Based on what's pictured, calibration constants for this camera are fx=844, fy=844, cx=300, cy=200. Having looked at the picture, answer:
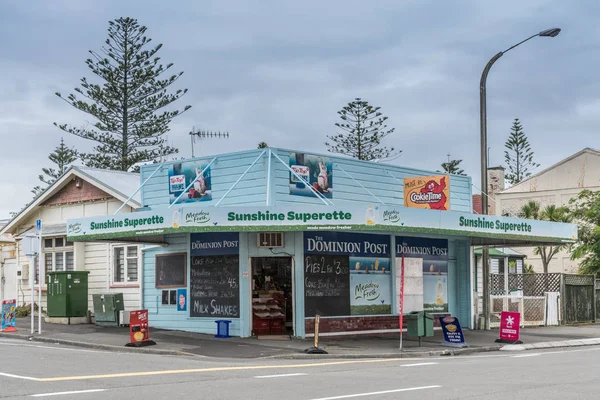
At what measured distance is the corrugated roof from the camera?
2592 centimetres

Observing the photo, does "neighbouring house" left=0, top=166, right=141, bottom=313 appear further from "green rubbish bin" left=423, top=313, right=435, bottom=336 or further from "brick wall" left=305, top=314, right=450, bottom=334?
"green rubbish bin" left=423, top=313, right=435, bottom=336

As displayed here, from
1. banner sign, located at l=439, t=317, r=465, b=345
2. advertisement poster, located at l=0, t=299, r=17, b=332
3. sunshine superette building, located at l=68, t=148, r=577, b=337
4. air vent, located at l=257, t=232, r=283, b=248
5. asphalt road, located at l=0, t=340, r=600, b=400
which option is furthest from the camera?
advertisement poster, located at l=0, t=299, r=17, b=332

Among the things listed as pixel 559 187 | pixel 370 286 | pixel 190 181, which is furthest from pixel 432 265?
pixel 559 187

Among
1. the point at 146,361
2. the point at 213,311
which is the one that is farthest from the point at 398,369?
the point at 213,311

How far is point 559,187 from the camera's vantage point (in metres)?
53.9

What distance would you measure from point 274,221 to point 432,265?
778 centimetres

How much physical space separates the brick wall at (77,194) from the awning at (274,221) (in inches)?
193

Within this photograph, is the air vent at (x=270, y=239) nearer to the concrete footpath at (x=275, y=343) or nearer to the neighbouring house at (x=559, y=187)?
the concrete footpath at (x=275, y=343)

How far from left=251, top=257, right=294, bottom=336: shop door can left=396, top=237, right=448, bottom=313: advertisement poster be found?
3.59m

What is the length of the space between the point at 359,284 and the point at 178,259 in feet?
16.5

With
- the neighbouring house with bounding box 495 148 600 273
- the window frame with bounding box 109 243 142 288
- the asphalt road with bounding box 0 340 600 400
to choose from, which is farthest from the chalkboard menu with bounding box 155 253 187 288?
the neighbouring house with bounding box 495 148 600 273

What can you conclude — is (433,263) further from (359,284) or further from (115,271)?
(115,271)

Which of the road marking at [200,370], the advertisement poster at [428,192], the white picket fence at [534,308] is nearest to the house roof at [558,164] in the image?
the white picket fence at [534,308]

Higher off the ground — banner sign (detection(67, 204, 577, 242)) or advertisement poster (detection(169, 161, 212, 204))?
advertisement poster (detection(169, 161, 212, 204))
